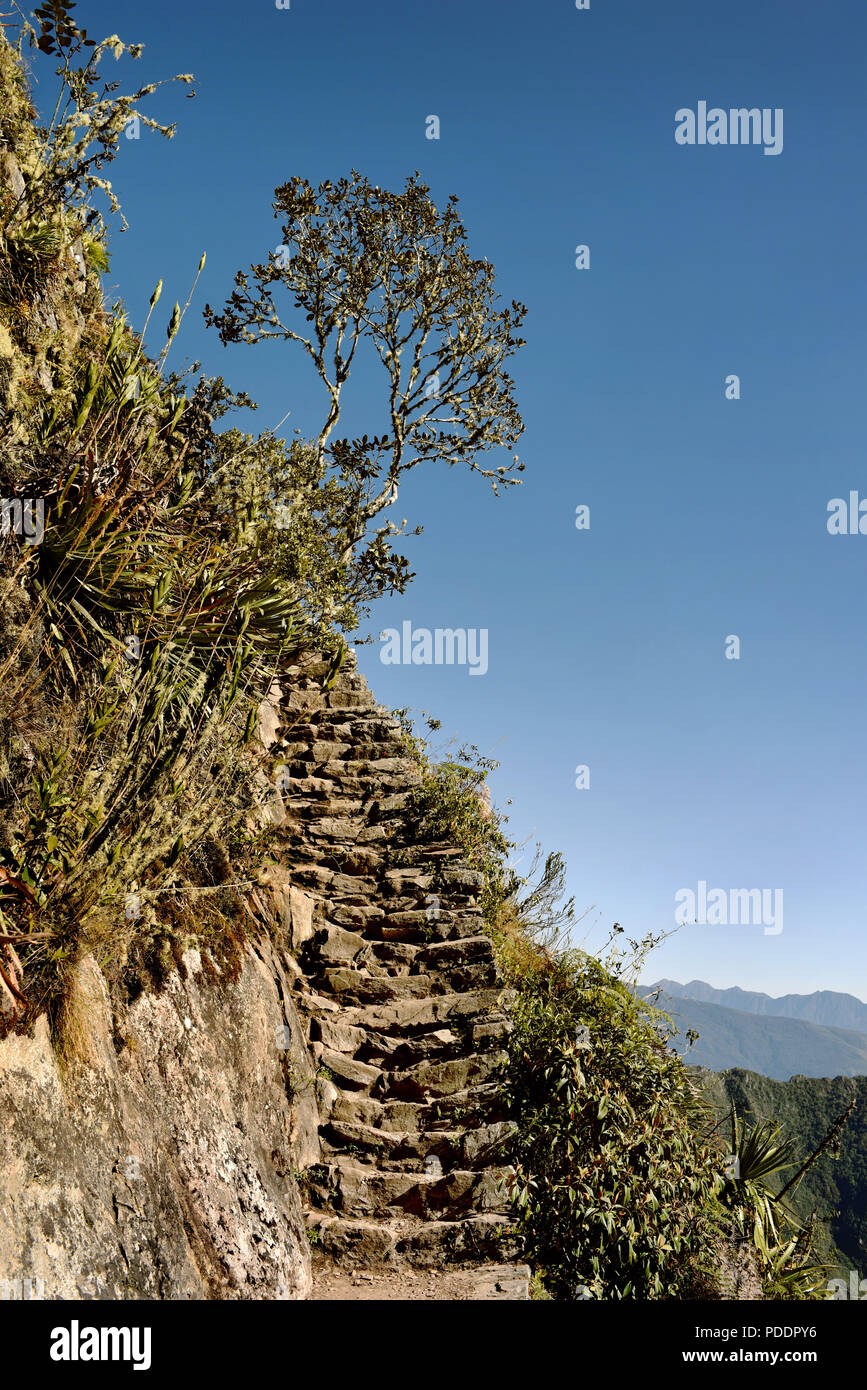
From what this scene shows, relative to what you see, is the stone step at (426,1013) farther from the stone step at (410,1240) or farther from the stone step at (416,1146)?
the stone step at (410,1240)

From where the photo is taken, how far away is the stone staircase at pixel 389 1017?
189 inches

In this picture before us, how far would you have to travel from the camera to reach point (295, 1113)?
4.84 metres

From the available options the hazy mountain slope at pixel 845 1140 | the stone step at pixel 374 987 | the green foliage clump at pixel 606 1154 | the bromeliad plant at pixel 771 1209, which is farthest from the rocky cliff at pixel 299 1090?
the hazy mountain slope at pixel 845 1140

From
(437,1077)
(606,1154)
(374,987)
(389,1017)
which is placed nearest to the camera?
(606,1154)

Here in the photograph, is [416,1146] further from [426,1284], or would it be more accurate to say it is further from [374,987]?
[374,987]

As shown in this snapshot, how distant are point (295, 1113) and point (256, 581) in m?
3.53

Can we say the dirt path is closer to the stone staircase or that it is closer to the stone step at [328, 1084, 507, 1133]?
the stone staircase

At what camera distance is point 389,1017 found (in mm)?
5977

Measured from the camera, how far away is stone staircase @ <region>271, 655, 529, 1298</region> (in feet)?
15.8

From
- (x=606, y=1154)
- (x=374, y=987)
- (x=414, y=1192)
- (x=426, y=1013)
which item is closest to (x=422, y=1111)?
(x=414, y=1192)

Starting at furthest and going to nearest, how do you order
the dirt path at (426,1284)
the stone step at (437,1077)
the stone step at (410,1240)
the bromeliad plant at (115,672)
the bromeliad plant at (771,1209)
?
the bromeliad plant at (771,1209), the stone step at (437,1077), the stone step at (410,1240), the dirt path at (426,1284), the bromeliad plant at (115,672)

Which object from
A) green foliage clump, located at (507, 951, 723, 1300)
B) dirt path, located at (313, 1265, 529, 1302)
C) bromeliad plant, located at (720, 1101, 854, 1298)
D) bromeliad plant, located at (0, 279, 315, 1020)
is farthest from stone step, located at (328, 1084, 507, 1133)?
bromeliad plant, located at (0, 279, 315, 1020)
